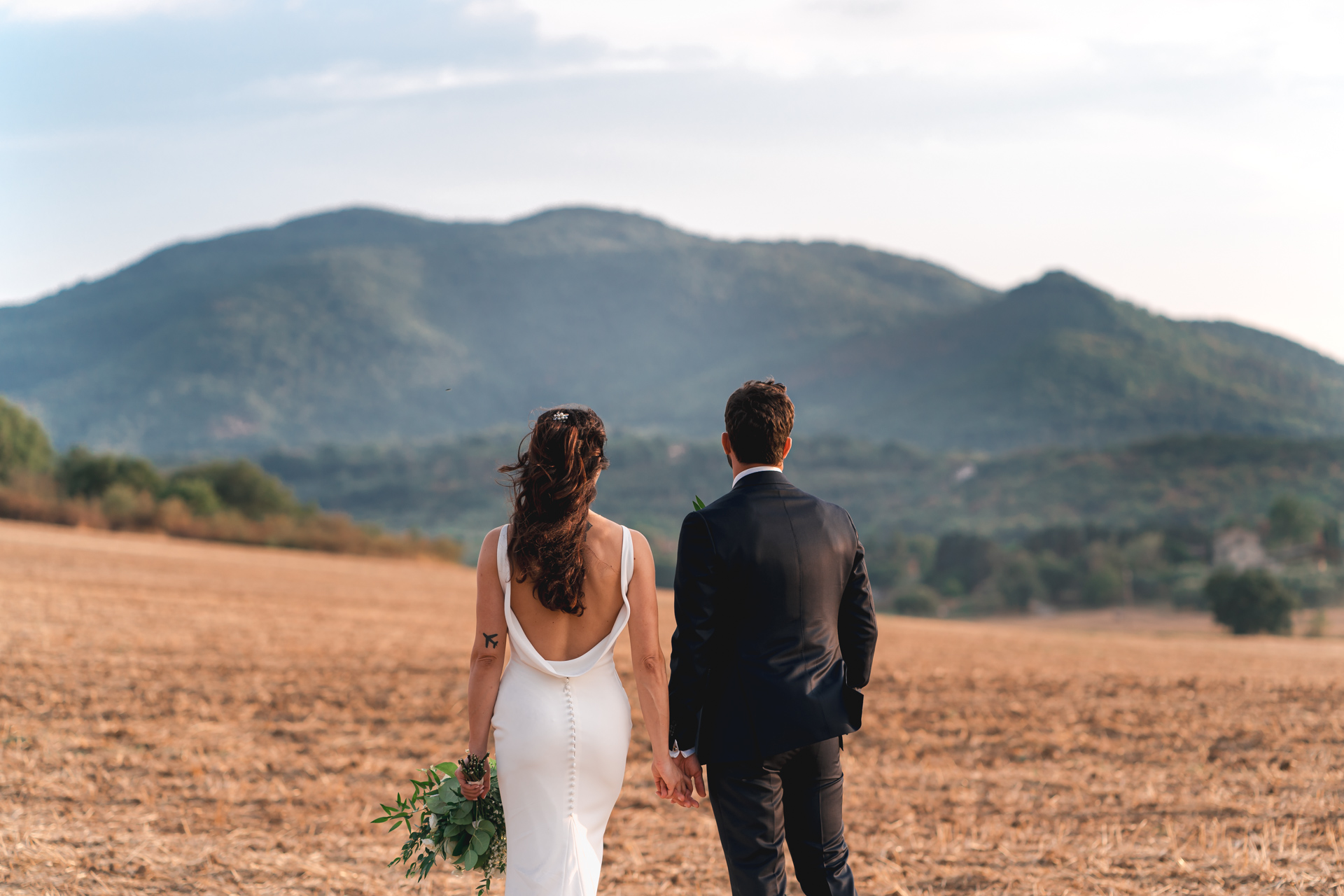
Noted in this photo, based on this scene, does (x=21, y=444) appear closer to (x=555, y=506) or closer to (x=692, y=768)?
(x=555, y=506)

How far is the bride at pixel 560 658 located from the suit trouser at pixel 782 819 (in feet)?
0.64

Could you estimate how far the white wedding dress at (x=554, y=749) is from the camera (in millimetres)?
3607

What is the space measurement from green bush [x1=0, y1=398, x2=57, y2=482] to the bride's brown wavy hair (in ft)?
162

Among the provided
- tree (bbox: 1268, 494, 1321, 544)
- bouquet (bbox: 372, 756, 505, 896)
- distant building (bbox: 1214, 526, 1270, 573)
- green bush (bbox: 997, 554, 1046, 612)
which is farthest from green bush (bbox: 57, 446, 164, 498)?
tree (bbox: 1268, 494, 1321, 544)

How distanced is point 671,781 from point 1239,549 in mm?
70735

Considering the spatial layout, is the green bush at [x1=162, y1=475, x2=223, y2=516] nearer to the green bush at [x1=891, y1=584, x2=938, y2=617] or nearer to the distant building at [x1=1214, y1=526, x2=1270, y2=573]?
the green bush at [x1=891, y1=584, x2=938, y2=617]

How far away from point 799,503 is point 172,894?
3819 millimetres

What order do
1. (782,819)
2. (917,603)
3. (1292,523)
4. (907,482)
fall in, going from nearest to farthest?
(782,819) → (917,603) → (1292,523) → (907,482)

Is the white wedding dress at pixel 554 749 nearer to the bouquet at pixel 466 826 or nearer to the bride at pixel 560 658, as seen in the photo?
the bride at pixel 560 658

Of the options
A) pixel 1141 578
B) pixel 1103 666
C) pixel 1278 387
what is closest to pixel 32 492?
pixel 1103 666

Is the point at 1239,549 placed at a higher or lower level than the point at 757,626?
lower

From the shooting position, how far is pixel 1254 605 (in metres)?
35.9

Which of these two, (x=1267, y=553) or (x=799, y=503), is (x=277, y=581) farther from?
(x=1267, y=553)

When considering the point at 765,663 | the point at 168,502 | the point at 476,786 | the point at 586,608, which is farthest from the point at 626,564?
the point at 168,502
